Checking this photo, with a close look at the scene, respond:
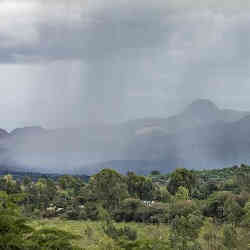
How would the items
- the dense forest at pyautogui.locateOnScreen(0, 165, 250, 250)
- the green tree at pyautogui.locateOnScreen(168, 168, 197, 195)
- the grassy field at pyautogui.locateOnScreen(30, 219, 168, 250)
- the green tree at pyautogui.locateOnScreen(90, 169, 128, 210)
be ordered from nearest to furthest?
the dense forest at pyautogui.locateOnScreen(0, 165, 250, 250) → the grassy field at pyautogui.locateOnScreen(30, 219, 168, 250) → the green tree at pyautogui.locateOnScreen(90, 169, 128, 210) → the green tree at pyautogui.locateOnScreen(168, 168, 197, 195)

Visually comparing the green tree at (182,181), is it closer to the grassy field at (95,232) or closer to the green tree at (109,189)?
the green tree at (109,189)

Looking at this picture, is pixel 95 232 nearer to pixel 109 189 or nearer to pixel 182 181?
pixel 109 189

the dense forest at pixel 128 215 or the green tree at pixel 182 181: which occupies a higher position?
the green tree at pixel 182 181

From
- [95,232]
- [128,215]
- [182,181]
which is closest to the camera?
[95,232]

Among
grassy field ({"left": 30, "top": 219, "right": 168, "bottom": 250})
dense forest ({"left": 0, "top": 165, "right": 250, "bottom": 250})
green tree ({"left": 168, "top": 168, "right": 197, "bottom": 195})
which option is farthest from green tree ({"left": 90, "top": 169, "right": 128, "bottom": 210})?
green tree ({"left": 168, "top": 168, "right": 197, "bottom": 195})

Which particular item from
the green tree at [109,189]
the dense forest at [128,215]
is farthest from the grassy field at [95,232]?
the green tree at [109,189]

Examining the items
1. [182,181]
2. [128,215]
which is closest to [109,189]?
[128,215]

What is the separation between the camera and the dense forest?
13048mm

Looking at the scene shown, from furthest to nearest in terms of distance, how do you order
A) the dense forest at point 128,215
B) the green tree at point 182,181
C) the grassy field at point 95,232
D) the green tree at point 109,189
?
the green tree at point 182,181 → the green tree at point 109,189 → the grassy field at point 95,232 → the dense forest at point 128,215

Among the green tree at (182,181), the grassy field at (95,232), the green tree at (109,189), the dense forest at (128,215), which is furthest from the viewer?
the green tree at (182,181)

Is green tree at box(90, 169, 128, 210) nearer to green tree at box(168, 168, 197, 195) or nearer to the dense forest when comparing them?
the dense forest

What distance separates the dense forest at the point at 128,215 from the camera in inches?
514

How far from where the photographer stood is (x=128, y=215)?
42625 mm

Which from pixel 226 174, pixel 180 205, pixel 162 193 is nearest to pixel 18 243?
pixel 180 205
